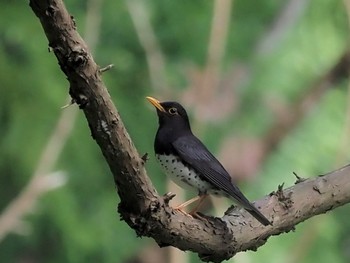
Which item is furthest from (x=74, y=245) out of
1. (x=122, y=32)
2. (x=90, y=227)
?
(x=122, y=32)

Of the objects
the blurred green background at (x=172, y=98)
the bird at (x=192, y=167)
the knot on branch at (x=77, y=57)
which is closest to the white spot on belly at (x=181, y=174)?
the bird at (x=192, y=167)

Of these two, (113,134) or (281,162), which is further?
(281,162)

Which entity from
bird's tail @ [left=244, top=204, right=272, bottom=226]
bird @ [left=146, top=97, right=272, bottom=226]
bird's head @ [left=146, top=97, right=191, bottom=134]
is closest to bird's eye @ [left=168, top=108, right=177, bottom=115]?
bird's head @ [left=146, top=97, right=191, bottom=134]

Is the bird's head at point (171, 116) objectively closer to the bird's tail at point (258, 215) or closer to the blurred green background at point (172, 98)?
the bird's tail at point (258, 215)

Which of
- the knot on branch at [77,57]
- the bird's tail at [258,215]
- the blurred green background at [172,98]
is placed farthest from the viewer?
the blurred green background at [172,98]

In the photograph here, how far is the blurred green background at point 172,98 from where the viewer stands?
3.04 m

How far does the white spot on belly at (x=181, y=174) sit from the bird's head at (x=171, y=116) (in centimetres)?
10

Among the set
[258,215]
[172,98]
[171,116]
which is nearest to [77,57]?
[258,215]

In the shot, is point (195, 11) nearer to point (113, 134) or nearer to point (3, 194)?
point (3, 194)

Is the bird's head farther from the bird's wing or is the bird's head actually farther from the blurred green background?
the blurred green background

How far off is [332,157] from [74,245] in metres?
0.82

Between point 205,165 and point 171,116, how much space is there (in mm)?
187

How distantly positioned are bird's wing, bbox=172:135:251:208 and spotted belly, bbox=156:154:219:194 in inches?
0.5

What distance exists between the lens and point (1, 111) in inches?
123
